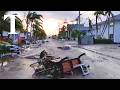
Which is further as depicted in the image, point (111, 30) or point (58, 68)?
point (111, 30)

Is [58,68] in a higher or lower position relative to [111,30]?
lower

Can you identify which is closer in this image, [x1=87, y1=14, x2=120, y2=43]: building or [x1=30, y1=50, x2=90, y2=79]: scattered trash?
[x1=30, y1=50, x2=90, y2=79]: scattered trash

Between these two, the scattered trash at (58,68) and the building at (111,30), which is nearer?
the scattered trash at (58,68)

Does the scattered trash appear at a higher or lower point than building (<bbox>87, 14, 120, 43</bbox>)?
lower

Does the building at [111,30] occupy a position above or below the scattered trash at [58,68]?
above
